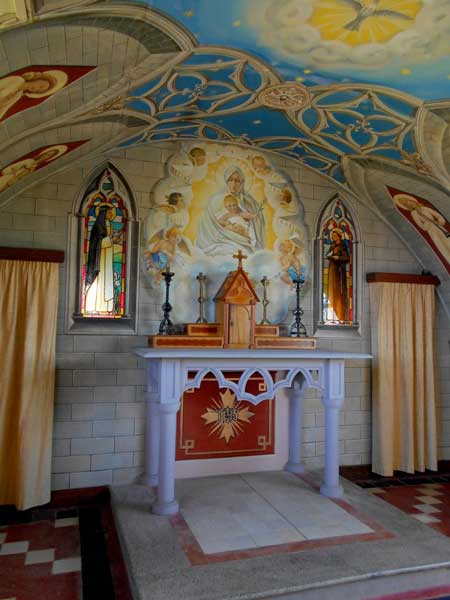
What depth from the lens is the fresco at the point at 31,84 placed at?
2734 mm

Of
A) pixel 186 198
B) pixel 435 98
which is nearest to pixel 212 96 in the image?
pixel 186 198

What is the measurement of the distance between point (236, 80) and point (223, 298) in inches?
82.7

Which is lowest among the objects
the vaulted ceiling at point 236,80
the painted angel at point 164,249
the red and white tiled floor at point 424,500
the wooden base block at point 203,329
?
the red and white tiled floor at point 424,500

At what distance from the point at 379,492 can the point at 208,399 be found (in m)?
2.20

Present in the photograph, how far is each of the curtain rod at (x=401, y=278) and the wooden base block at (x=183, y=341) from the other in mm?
2223

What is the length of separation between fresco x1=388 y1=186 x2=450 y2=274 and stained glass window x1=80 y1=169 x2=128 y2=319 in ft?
10.3

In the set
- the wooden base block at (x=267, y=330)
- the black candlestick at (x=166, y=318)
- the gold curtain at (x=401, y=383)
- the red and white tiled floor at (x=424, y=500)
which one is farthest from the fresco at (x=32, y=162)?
the red and white tiled floor at (x=424, y=500)

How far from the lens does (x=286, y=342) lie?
4965 mm

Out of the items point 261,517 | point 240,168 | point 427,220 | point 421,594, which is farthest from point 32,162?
point 421,594

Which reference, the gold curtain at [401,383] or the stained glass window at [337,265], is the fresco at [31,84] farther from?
the gold curtain at [401,383]

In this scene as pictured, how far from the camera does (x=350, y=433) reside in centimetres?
569

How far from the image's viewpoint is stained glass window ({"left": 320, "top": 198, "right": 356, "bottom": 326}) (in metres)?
5.72

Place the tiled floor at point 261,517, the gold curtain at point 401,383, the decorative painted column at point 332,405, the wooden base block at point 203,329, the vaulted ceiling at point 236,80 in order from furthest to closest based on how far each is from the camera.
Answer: the gold curtain at point 401,383 < the wooden base block at point 203,329 < the decorative painted column at point 332,405 < the tiled floor at point 261,517 < the vaulted ceiling at point 236,80

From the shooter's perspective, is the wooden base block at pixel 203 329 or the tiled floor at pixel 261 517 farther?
the wooden base block at pixel 203 329
